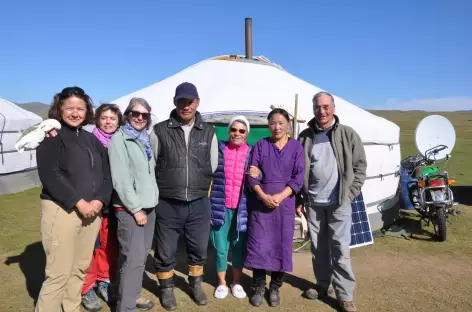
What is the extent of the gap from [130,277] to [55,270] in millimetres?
509

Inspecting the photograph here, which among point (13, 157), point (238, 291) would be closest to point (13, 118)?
point (13, 157)

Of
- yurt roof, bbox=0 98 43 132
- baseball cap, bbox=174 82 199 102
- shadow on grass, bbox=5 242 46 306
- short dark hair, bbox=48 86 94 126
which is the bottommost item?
shadow on grass, bbox=5 242 46 306

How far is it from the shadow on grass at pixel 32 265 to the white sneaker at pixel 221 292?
5.07ft

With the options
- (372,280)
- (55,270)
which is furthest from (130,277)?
(372,280)

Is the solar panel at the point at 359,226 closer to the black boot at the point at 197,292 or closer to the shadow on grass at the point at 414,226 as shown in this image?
the shadow on grass at the point at 414,226

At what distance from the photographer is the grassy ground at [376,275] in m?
3.32

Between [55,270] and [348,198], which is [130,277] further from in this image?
[348,198]

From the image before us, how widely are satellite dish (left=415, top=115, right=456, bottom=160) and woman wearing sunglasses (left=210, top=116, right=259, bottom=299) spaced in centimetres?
377

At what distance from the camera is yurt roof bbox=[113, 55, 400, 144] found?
5027mm

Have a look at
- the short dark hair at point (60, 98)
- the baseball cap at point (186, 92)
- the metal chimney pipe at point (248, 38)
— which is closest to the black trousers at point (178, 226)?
the baseball cap at point (186, 92)

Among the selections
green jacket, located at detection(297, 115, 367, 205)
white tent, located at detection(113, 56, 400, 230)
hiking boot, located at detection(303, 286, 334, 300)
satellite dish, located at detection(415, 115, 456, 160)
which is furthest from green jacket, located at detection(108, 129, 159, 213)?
satellite dish, located at detection(415, 115, 456, 160)

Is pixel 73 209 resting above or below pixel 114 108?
below

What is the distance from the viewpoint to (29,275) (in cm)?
389

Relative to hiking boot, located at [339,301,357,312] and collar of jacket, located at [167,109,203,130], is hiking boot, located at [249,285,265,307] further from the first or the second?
collar of jacket, located at [167,109,203,130]
